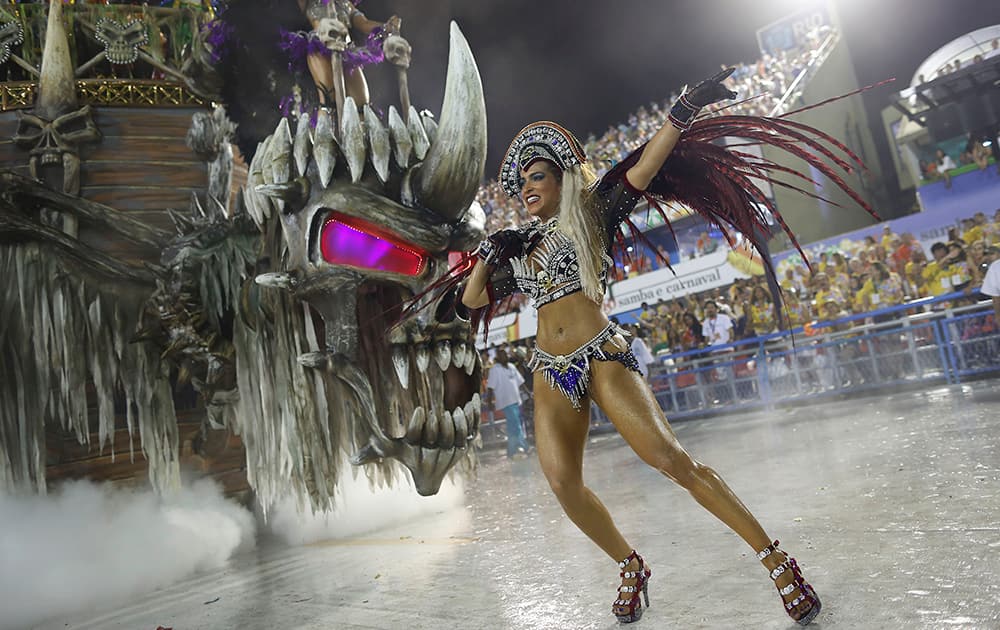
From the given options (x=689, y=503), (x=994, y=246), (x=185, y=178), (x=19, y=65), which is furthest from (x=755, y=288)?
(x=19, y=65)

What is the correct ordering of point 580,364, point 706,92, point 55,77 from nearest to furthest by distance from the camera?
1. point 706,92
2. point 580,364
3. point 55,77

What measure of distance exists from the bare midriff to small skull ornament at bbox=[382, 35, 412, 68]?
240cm

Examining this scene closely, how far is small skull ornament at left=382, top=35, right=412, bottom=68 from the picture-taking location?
436cm

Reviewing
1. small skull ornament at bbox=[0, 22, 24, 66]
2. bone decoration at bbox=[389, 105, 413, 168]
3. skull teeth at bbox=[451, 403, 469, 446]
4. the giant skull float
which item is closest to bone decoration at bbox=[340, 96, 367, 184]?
the giant skull float

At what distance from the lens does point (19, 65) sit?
4750 millimetres

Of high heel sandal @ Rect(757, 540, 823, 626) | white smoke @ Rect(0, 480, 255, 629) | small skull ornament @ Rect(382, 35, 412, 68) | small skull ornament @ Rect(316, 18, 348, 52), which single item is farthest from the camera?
small skull ornament @ Rect(382, 35, 412, 68)

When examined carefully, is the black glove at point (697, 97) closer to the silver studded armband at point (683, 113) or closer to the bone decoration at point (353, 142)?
the silver studded armband at point (683, 113)

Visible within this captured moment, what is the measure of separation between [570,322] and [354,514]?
10.9 feet

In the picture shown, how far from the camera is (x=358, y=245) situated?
3379 millimetres

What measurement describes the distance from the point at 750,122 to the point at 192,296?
2.90m

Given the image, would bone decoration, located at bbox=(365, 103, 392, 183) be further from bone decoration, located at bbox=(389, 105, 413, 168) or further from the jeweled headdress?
the jeweled headdress

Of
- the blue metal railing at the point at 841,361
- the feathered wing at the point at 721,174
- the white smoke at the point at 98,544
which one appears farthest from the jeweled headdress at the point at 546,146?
the blue metal railing at the point at 841,361

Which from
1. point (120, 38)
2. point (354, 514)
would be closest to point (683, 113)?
point (354, 514)

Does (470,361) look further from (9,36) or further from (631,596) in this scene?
(9,36)
